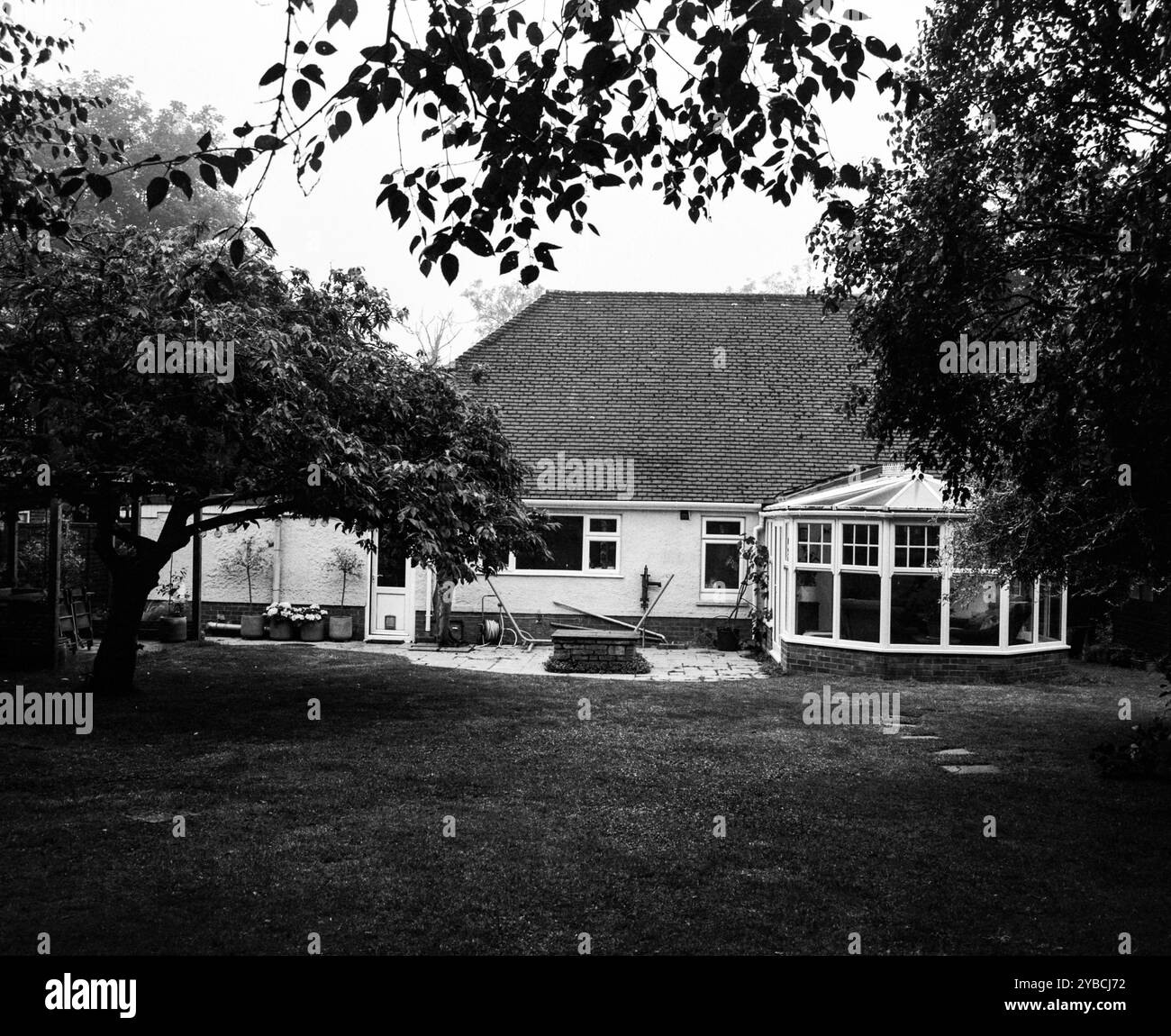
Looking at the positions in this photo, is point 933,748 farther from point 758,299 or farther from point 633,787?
point 758,299

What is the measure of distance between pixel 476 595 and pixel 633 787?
41.3ft

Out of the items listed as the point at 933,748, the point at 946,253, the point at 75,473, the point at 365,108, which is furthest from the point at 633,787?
the point at 75,473

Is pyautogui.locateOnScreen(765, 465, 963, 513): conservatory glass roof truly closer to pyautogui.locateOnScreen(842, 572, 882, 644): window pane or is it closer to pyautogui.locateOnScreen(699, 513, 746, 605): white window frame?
pyautogui.locateOnScreen(842, 572, 882, 644): window pane

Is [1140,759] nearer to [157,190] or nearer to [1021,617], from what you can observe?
[1021,617]

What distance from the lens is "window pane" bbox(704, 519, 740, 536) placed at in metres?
20.8

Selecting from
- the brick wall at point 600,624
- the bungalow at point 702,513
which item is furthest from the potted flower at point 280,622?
the brick wall at point 600,624

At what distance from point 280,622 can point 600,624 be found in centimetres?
630

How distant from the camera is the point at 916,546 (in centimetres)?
1549

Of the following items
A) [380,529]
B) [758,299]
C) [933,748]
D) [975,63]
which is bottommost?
[933,748]

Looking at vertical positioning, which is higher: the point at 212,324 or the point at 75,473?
the point at 212,324

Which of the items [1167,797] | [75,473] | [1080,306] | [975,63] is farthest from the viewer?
[75,473]

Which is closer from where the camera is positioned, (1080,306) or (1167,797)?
(1080,306)

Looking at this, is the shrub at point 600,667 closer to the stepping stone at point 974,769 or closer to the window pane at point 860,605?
the window pane at point 860,605

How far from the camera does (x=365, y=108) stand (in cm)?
491
